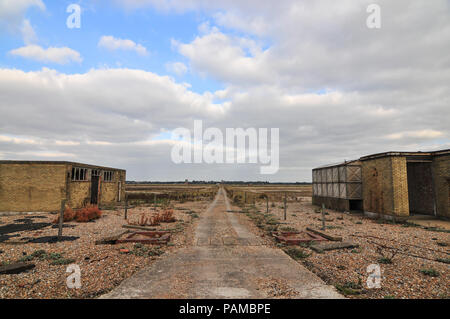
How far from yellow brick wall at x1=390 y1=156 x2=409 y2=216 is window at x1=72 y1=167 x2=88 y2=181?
1064 inches

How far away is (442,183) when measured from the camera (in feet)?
56.1

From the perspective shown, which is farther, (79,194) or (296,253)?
(79,194)

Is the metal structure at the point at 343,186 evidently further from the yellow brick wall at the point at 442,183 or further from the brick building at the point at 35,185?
the brick building at the point at 35,185

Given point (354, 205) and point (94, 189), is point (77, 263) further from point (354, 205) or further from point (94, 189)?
point (354, 205)

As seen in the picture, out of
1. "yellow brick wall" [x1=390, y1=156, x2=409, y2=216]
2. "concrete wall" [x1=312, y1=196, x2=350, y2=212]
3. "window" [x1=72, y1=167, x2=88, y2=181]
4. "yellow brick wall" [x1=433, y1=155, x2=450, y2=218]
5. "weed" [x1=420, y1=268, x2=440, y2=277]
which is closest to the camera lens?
"weed" [x1=420, y1=268, x2=440, y2=277]

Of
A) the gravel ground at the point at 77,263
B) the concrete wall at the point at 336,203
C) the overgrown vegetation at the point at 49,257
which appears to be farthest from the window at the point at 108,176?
the concrete wall at the point at 336,203

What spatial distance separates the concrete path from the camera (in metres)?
5.70

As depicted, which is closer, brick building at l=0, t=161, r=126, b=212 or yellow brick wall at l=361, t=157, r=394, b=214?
yellow brick wall at l=361, t=157, r=394, b=214

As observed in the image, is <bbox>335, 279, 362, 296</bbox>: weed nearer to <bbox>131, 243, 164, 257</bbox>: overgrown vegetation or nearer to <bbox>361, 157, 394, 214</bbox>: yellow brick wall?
<bbox>131, 243, 164, 257</bbox>: overgrown vegetation

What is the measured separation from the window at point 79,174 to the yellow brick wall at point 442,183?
30.4 meters

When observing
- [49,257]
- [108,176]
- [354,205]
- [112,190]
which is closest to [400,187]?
[354,205]

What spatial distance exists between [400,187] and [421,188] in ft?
13.9

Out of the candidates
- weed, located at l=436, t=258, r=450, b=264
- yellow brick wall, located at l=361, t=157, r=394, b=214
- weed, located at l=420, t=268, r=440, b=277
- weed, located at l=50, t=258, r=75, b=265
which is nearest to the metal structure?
yellow brick wall, located at l=361, t=157, r=394, b=214
